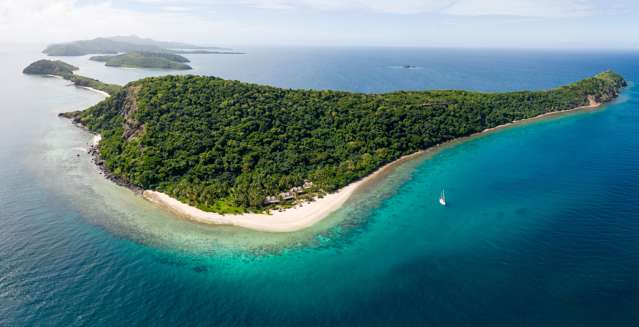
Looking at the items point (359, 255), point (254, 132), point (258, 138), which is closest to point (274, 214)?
point (359, 255)

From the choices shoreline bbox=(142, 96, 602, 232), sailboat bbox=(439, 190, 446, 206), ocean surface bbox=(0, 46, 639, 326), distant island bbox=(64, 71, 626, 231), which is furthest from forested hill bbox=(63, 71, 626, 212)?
sailboat bbox=(439, 190, 446, 206)

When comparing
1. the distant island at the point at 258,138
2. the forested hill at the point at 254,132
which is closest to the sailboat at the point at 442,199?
the distant island at the point at 258,138

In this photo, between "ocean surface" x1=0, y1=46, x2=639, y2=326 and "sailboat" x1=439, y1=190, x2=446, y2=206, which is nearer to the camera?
"ocean surface" x1=0, y1=46, x2=639, y2=326

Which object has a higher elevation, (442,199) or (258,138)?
(258,138)

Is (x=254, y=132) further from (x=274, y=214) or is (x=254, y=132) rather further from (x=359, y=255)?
(x=359, y=255)

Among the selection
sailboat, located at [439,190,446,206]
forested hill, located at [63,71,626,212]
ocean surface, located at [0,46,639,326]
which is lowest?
ocean surface, located at [0,46,639,326]

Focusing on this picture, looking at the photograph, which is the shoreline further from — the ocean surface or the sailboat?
the sailboat
